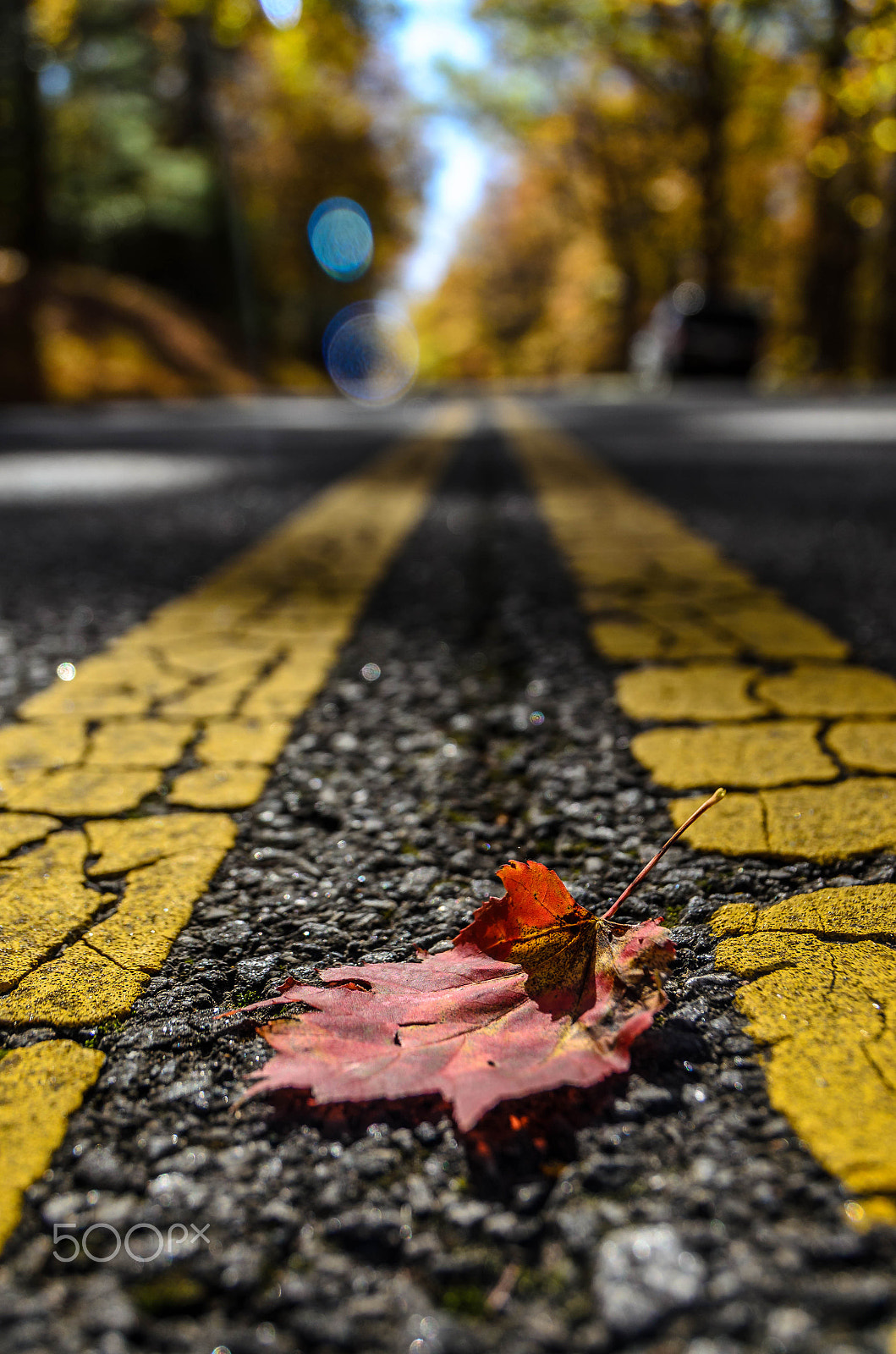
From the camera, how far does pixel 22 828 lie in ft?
3.80

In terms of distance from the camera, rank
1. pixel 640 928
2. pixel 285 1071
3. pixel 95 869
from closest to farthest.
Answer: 1. pixel 285 1071
2. pixel 640 928
3. pixel 95 869

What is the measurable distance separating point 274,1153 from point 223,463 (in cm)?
523

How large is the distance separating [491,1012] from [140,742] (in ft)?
2.81

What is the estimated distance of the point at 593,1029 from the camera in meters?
0.74

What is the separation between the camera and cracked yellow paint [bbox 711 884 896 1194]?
2.13 feet

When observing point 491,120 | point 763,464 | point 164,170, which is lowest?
point 763,464

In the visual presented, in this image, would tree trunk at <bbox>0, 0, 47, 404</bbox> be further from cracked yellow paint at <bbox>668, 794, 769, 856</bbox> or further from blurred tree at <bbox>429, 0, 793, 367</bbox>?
cracked yellow paint at <bbox>668, 794, 769, 856</bbox>

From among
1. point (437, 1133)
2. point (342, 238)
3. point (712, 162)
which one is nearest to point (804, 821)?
point (437, 1133)

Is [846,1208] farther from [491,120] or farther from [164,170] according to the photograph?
[491,120]

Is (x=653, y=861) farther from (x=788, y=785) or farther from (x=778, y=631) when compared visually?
(x=778, y=631)

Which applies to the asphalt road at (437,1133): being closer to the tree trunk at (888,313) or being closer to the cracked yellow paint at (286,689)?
the cracked yellow paint at (286,689)

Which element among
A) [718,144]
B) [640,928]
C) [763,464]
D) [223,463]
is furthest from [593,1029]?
[718,144]

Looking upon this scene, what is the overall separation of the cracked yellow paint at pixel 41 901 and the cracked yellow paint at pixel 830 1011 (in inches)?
24.6

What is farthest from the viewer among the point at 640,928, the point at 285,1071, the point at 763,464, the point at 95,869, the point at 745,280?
the point at 745,280
